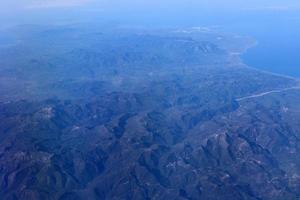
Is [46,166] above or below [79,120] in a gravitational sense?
above

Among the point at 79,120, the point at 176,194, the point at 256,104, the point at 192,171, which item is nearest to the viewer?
the point at 176,194

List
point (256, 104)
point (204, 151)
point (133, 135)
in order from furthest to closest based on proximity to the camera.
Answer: point (256, 104) → point (133, 135) → point (204, 151)

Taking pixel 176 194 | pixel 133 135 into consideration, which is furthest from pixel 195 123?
pixel 176 194

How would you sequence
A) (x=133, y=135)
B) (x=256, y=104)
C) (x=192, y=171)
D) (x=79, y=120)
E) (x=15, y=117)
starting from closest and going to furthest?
(x=192, y=171) < (x=133, y=135) < (x=15, y=117) < (x=79, y=120) < (x=256, y=104)

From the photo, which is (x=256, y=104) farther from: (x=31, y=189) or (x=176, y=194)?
(x=31, y=189)

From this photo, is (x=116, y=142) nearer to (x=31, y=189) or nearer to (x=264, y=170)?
(x=31, y=189)

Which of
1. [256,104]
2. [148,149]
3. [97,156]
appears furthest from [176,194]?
[256,104]

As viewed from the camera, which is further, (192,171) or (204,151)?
(204,151)

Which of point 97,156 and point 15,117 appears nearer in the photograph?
point 97,156

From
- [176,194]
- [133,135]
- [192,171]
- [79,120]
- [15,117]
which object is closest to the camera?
[176,194]
